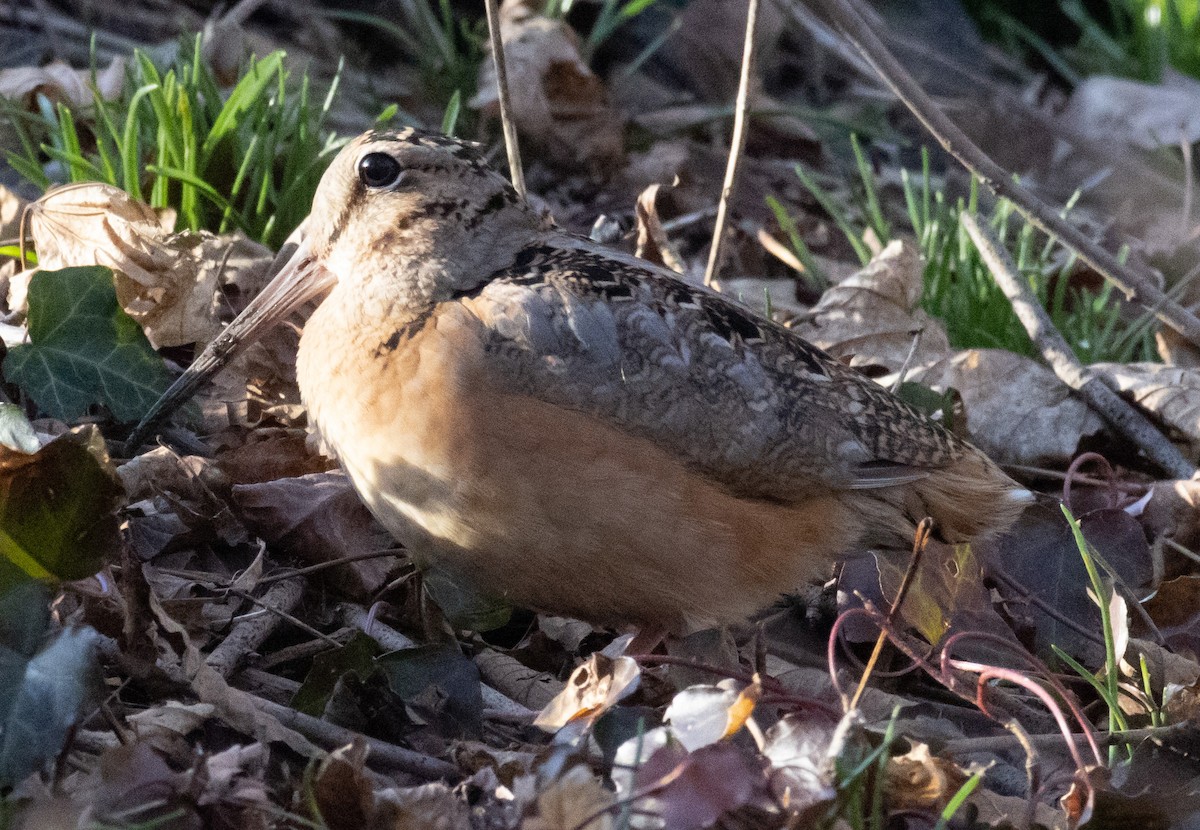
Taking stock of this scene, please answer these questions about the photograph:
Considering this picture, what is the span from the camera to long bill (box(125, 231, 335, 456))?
328 centimetres

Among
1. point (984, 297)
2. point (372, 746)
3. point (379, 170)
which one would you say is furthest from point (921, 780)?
point (984, 297)

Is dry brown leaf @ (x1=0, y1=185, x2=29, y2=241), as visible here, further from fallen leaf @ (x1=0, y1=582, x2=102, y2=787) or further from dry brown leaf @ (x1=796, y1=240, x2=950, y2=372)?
dry brown leaf @ (x1=796, y1=240, x2=950, y2=372)

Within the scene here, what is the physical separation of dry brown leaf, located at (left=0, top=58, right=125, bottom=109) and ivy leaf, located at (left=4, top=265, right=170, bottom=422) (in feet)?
4.05

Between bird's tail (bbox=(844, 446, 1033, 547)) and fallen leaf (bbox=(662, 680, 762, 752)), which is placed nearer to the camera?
fallen leaf (bbox=(662, 680, 762, 752))

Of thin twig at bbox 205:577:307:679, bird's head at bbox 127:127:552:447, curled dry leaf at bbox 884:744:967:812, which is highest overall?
bird's head at bbox 127:127:552:447

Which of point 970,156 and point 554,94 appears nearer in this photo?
point 970,156

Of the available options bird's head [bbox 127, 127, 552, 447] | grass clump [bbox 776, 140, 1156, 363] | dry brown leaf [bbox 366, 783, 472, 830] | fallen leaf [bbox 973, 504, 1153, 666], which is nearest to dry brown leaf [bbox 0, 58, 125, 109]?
bird's head [bbox 127, 127, 552, 447]

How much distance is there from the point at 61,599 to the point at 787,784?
1.31m

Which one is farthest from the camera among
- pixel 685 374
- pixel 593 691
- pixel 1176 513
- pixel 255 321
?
pixel 1176 513

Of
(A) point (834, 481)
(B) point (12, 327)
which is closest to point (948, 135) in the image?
(A) point (834, 481)

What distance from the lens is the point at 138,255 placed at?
3.52 meters

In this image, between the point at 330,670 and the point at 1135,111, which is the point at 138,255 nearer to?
the point at 330,670

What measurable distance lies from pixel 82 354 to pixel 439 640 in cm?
102

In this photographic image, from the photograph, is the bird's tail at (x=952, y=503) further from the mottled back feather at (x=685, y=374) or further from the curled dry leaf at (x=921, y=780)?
the curled dry leaf at (x=921, y=780)
